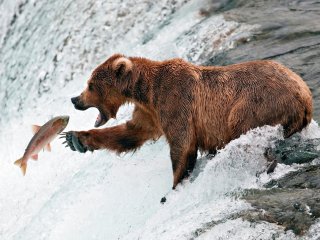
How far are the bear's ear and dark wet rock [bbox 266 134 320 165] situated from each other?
1.32m

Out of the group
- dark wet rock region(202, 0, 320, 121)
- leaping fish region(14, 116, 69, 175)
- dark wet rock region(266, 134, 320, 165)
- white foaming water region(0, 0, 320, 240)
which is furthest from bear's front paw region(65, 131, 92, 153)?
dark wet rock region(202, 0, 320, 121)

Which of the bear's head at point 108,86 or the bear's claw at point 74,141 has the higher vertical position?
the bear's head at point 108,86

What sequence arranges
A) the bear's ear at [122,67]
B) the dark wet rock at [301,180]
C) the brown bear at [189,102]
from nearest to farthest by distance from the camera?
the dark wet rock at [301,180] < the brown bear at [189,102] < the bear's ear at [122,67]

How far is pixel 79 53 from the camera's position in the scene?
10.5 metres

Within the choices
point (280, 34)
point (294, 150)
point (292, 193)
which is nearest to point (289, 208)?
point (292, 193)

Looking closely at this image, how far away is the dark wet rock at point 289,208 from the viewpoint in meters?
4.74

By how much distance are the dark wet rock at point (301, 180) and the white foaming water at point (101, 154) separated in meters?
0.10

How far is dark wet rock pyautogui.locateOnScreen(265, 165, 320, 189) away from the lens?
527 centimetres

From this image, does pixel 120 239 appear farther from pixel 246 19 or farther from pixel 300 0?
pixel 300 0

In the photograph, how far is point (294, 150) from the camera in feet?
18.7

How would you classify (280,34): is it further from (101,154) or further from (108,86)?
(108,86)

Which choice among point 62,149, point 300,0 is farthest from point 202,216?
point 300,0

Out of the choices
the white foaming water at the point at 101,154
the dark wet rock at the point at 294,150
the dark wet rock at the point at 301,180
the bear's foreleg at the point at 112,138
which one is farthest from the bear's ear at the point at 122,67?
the dark wet rock at the point at 301,180

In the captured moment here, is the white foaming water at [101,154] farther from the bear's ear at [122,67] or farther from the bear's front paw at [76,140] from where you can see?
the bear's ear at [122,67]
